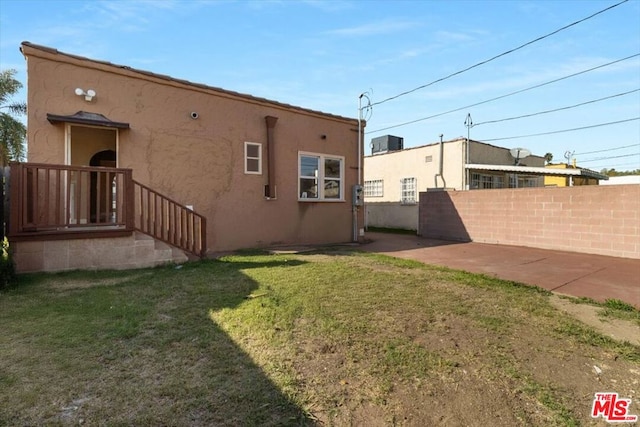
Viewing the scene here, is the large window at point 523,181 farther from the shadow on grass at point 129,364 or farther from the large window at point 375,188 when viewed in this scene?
the shadow on grass at point 129,364

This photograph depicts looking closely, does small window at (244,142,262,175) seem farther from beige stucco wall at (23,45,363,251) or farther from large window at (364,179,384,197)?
large window at (364,179,384,197)

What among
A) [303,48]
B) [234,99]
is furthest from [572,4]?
[234,99]

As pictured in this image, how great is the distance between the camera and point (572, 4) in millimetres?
8266

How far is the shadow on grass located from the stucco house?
1.42m

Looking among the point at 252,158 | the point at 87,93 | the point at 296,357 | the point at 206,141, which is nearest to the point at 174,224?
the point at 206,141

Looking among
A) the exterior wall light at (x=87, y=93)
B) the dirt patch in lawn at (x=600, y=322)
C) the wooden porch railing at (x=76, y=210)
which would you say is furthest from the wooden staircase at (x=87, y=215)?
the dirt patch in lawn at (x=600, y=322)

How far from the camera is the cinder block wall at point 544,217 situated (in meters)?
8.74

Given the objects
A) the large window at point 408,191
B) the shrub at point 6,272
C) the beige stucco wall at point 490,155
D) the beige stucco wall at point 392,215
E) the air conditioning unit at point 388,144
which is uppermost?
the air conditioning unit at point 388,144

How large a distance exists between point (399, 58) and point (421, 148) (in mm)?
5741

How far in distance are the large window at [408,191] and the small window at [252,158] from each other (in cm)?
953

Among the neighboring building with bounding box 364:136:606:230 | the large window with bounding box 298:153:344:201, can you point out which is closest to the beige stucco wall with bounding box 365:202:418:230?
the neighboring building with bounding box 364:136:606:230

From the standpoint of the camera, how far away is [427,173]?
16.0 m

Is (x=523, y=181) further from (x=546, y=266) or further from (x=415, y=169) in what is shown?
(x=546, y=266)

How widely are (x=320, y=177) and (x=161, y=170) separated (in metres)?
4.56
